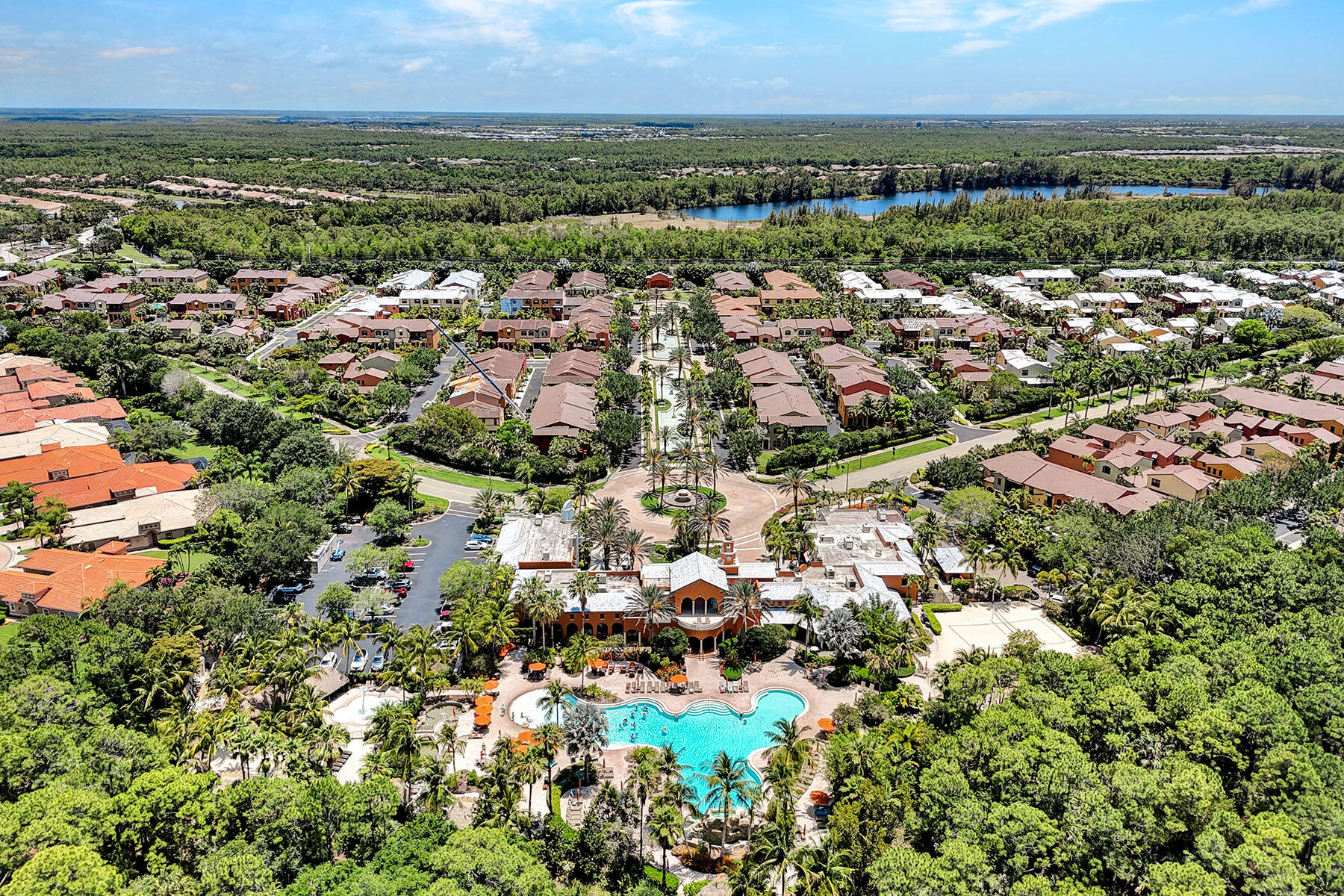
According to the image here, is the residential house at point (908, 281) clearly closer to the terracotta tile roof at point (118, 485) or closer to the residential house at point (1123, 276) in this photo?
the residential house at point (1123, 276)

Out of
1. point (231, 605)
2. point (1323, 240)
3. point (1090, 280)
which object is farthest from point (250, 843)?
point (1323, 240)

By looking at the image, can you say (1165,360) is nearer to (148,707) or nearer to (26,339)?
(148,707)

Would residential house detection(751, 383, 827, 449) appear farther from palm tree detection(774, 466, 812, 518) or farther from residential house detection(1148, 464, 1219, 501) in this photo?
residential house detection(1148, 464, 1219, 501)

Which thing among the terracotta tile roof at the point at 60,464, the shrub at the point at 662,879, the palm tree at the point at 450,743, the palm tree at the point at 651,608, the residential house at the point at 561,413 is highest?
the residential house at the point at 561,413

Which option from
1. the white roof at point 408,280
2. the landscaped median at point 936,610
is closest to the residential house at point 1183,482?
the landscaped median at point 936,610

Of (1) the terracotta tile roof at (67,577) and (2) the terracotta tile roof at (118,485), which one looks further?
(2) the terracotta tile roof at (118,485)

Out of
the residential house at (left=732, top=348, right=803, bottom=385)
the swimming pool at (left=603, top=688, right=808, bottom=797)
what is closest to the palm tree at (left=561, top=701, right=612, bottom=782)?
the swimming pool at (left=603, top=688, right=808, bottom=797)
